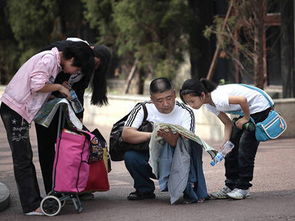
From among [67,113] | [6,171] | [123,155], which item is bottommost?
[6,171]

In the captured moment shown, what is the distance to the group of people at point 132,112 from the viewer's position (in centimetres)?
708

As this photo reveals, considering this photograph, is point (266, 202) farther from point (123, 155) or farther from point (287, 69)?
point (287, 69)

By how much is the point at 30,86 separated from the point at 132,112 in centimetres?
106

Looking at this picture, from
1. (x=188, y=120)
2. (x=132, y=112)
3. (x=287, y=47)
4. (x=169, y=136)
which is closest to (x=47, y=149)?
(x=132, y=112)

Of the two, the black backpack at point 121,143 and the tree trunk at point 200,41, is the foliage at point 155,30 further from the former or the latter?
the black backpack at point 121,143

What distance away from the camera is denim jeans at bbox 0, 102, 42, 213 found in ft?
23.3

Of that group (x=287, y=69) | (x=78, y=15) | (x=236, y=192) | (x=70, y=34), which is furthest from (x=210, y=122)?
(x=70, y=34)

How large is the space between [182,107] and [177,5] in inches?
310

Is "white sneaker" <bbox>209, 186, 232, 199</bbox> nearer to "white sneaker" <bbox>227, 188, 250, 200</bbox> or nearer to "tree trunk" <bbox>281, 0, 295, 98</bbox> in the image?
"white sneaker" <bbox>227, 188, 250, 200</bbox>

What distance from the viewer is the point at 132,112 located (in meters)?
7.59

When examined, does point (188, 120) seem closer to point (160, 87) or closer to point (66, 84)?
point (160, 87)

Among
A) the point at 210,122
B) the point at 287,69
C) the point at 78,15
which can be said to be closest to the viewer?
the point at 210,122

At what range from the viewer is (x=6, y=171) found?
9938 mm

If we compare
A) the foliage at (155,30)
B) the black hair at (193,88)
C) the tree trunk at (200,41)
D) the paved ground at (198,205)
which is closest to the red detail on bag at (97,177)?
the paved ground at (198,205)
